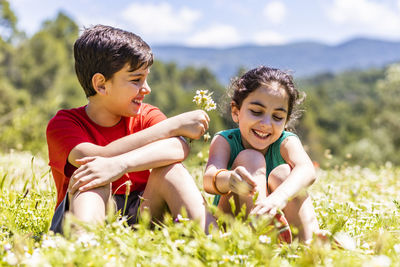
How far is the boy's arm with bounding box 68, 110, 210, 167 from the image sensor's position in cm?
255

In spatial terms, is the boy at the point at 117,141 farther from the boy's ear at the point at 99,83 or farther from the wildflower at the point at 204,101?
the wildflower at the point at 204,101

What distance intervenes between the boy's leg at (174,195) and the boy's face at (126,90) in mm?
485

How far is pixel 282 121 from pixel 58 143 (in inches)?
54.9

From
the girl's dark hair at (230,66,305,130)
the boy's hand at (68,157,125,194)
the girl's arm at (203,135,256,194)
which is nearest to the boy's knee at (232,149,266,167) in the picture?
the girl's arm at (203,135,256,194)

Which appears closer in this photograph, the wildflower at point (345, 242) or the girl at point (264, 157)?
the wildflower at point (345, 242)

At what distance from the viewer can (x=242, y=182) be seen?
7.43 ft

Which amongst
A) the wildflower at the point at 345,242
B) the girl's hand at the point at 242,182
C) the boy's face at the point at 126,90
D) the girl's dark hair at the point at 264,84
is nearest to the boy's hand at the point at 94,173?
the boy's face at the point at 126,90

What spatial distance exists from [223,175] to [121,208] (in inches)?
29.9

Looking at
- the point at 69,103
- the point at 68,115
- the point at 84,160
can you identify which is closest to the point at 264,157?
the point at 84,160

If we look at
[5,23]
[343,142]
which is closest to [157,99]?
[343,142]

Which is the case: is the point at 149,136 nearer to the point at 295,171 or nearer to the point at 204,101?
the point at 204,101

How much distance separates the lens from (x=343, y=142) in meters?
65.5

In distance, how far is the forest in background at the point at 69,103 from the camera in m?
10.5

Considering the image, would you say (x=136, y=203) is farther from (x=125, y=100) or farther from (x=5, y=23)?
(x=5, y=23)
